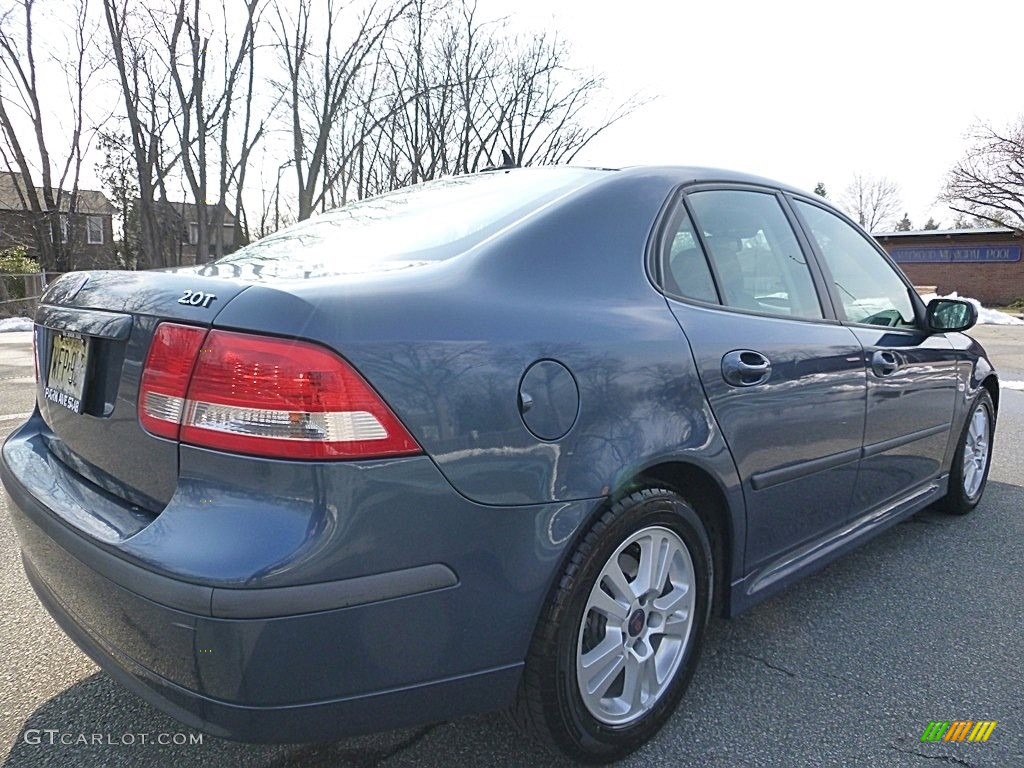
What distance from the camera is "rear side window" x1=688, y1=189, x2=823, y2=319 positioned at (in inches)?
89.4

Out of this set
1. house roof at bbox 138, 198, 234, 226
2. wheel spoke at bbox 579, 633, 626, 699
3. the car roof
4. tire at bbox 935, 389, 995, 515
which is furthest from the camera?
house roof at bbox 138, 198, 234, 226

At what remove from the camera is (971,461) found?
387 centimetres

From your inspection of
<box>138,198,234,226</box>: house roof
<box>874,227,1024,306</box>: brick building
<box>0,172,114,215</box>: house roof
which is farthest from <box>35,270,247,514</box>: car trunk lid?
<box>874,227,1024,306</box>: brick building

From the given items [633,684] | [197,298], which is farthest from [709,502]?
[197,298]

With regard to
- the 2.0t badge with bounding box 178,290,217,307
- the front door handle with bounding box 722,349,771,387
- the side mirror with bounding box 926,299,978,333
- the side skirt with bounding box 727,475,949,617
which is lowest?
the side skirt with bounding box 727,475,949,617

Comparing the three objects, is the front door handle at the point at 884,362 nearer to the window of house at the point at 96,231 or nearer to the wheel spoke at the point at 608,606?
the wheel spoke at the point at 608,606

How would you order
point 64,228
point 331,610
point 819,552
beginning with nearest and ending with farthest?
point 331,610, point 819,552, point 64,228

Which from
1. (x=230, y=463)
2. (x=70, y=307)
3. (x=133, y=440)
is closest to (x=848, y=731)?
(x=230, y=463)

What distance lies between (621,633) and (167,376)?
4.03 ft

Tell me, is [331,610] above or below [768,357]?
below

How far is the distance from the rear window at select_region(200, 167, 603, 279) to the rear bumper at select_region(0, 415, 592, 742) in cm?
58

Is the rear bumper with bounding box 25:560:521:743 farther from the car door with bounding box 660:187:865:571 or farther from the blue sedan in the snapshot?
the car door with bounding box 660:187:865:571

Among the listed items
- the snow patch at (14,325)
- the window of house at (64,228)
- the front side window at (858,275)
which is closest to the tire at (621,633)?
the front side window at (858,275)

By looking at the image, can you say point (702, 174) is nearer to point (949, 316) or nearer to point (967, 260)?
point (949, 316)
